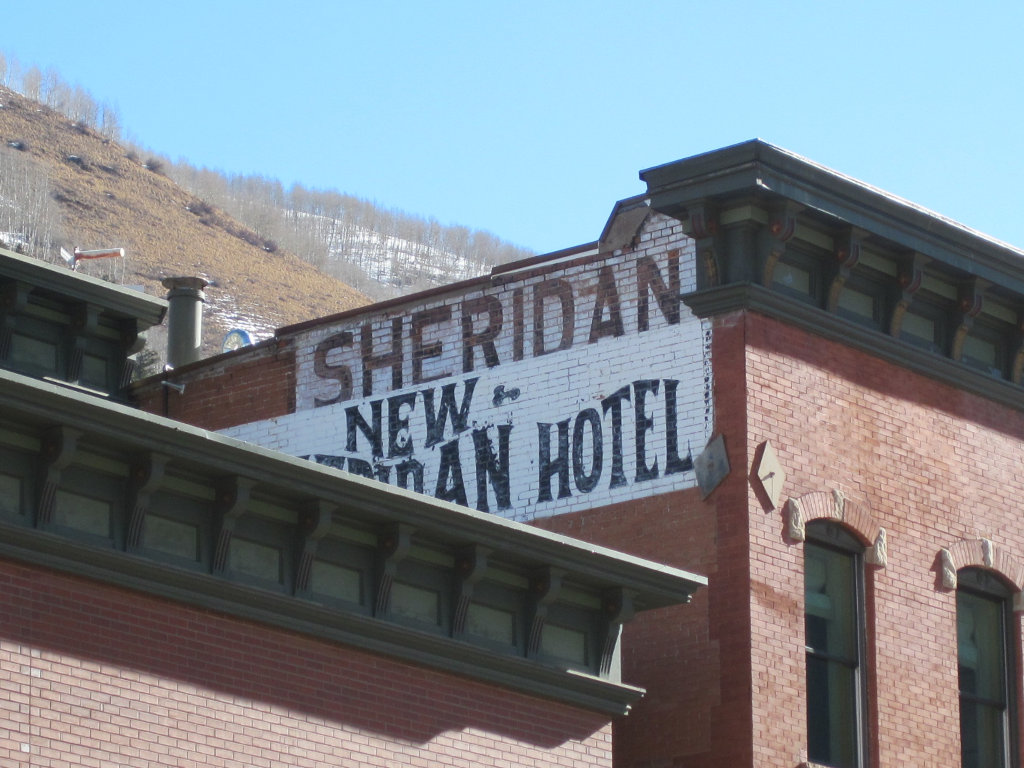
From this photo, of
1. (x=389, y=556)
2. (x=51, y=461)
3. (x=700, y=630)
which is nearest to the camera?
(x=51, y=461)

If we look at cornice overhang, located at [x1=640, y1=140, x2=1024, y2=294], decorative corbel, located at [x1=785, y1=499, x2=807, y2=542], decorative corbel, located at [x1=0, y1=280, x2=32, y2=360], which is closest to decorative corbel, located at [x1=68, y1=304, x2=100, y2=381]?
decorative corbel, located at [x1=0, y1=280, x2=32, y2=360]

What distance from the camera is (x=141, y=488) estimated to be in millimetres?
14117

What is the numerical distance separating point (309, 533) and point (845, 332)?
695cm

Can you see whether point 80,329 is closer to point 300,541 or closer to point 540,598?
point 300,541

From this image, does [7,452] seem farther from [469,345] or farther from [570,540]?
[469,345]

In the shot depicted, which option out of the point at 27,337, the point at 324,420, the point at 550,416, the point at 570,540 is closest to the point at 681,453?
the point at 550,416

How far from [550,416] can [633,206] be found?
7.65ft

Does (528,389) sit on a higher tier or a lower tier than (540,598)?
higher

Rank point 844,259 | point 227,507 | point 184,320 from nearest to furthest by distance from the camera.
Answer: point 227,507 < point 844,259 < point 184,320

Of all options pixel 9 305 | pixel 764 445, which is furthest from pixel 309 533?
pixel 9 305

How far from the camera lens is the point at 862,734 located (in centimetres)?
1884

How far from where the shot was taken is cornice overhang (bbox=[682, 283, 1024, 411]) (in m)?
19.0

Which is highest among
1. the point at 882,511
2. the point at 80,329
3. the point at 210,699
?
the point at 80,329

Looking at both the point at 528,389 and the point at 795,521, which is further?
the point at 528,389
